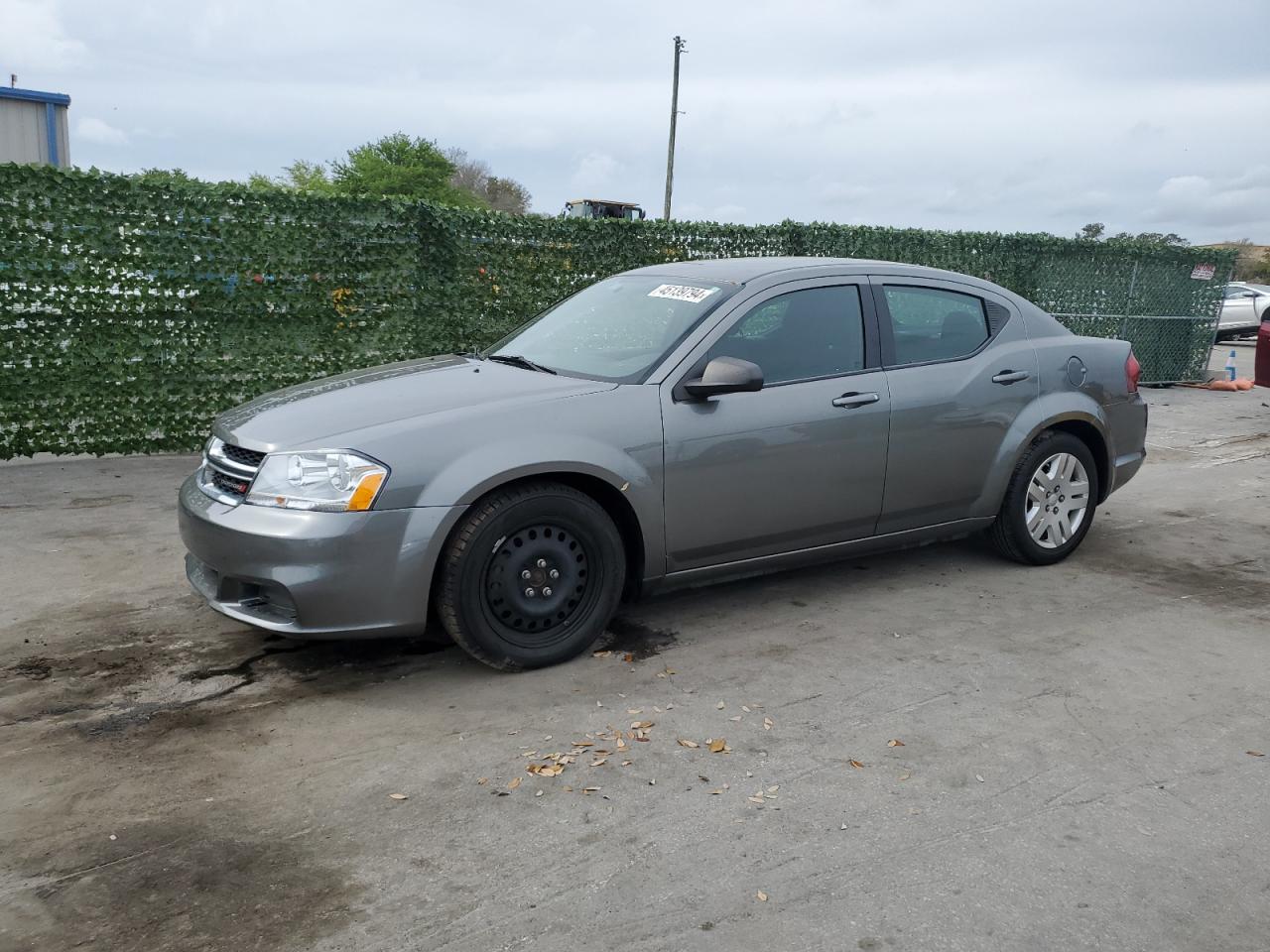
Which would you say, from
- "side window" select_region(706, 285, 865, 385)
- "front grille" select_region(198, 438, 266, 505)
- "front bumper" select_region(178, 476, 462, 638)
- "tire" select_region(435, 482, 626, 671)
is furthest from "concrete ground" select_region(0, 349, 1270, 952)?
"side window" select_region(706, 285, 865, 385)

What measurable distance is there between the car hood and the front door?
0.52 meters

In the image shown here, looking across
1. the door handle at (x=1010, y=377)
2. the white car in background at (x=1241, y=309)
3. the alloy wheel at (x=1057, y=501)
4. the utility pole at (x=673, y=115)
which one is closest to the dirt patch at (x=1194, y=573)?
the alloy wheel at (x=1057, y=501)

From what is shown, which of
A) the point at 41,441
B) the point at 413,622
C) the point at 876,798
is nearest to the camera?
the point at 876,798

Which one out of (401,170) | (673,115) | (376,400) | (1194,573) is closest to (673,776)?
(376,400)

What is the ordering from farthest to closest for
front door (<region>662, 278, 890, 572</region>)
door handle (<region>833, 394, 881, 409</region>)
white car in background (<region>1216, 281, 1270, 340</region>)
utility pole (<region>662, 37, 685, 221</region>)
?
utility pole (<region>662, 37, 685, 221</region>) → white car in background (<region>1216, 281, 1270, 340</region>) → door handle (<region>833, 394, 881, 409</region>) → front door (<region>662, 278, 890, 572</region>)

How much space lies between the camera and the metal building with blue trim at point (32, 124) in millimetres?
17438

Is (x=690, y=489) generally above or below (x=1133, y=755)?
above

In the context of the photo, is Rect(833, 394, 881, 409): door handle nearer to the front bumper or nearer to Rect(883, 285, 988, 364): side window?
Rect(883, 285, 988, 364): side window

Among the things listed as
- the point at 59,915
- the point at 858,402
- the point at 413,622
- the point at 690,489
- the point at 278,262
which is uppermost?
the point at 278,262

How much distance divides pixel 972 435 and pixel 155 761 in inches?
156

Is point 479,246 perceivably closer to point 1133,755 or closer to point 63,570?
point 63,570

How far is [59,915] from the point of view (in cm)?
278

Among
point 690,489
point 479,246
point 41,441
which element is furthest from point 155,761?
point 479,246

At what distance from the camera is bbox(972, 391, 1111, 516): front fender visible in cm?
561
